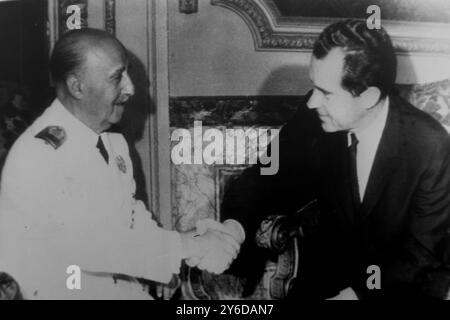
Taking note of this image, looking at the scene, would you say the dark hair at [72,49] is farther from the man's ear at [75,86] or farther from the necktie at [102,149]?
the necktie at [102,149]

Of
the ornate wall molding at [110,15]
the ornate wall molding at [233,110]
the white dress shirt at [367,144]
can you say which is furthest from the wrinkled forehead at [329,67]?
the ornate wall molding at [110,15]

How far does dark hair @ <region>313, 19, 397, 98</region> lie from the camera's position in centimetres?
222

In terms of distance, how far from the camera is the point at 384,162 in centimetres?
225

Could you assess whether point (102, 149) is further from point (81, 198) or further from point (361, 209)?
point (361, 209)

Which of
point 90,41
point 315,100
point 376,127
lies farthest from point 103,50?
point 376,127

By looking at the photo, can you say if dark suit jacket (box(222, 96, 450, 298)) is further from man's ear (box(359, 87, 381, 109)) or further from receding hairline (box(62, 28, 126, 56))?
A: receding hairline (box(62, 28, 126, 56))

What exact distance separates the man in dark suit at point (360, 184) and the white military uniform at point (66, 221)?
407 mm

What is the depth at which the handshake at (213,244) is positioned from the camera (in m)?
2.28

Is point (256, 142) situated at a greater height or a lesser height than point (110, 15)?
lesser

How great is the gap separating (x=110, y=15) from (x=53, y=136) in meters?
0.50

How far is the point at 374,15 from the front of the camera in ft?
7.60

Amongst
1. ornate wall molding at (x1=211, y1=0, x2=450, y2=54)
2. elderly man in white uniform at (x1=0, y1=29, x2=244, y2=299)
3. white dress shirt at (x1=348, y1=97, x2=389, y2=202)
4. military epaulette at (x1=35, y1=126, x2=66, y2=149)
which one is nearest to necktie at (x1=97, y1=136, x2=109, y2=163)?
elderly man in white uniform at (x1=0, y1=29, x2=244, y2=299)

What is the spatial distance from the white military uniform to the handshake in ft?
0.33
